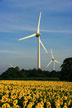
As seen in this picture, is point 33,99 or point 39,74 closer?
point 33,99

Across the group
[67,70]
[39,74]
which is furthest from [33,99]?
[39,74]

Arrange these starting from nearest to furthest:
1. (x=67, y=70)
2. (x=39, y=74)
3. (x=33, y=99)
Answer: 1. (x=33, y=99)
2. (x=67, y=70)
3. (x=39, y=74)

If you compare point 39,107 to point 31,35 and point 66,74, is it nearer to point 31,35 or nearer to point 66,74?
point 66,74

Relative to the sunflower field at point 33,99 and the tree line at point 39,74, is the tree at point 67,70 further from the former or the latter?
the sunflower field at point 33,99

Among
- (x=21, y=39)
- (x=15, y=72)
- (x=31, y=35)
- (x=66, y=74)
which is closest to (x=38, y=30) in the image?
(x=31, y=35)

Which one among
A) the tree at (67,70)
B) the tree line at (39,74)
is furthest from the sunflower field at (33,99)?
the tree line at (39,74)

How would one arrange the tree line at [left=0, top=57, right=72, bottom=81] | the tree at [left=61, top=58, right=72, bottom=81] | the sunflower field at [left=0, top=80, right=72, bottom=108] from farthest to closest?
1. the tree line at [left=0, top=57, right=72, bottom=81]
2. the tree at [left=61, top=58, right=72, bottom=81]
3. the sunflower field at [left=0, top=80, right=72, bottom=108]

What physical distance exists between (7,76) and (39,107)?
6386cm

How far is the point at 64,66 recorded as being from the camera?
60.0 m

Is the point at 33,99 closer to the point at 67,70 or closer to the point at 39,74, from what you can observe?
the point at 67,70

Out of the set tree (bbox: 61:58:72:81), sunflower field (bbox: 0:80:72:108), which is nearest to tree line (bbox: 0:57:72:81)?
tree (bbox: 61:58:72:81)

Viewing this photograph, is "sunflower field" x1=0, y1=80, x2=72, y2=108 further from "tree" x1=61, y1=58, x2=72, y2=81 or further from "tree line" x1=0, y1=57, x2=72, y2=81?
"tree line" x1=0, y1=57, x2=72, y2=81

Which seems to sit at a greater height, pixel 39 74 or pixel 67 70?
pixel 39 74

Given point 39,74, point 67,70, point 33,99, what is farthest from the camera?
point 39,74
